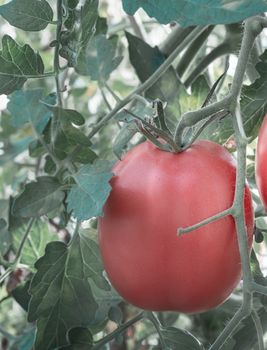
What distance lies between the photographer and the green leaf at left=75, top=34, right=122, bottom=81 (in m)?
0.91

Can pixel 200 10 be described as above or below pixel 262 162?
above

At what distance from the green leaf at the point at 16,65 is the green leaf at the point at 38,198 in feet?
0.35

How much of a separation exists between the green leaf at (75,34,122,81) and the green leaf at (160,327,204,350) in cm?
28

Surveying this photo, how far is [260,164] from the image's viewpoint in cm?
69

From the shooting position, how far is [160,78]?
0.93m

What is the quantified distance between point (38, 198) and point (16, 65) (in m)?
0.14

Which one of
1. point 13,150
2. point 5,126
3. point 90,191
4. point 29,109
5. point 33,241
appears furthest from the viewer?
point 5,126

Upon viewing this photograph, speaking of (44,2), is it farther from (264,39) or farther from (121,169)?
(264,39)

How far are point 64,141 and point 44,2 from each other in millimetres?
180

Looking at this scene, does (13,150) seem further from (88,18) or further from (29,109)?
(88,18)

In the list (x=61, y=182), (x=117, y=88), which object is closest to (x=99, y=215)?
(x=61, y=182)

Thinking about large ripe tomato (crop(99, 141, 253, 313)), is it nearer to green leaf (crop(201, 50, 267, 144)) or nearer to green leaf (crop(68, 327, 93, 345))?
green leaf (crop(201, 50, 267, 144))

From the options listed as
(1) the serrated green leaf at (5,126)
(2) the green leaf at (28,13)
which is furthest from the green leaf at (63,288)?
(1) the serrated green leaf at (5,126)

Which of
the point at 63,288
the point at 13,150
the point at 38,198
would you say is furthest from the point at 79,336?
the point at 13,150
